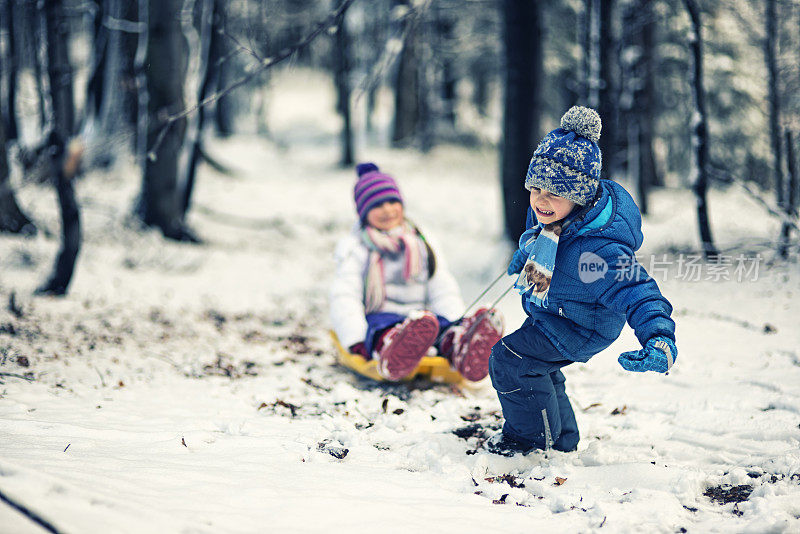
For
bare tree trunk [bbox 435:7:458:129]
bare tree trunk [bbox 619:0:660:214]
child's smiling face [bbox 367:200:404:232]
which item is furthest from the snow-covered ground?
bare tree trunk [bbox 435:7:458:129]

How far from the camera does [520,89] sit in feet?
24.8

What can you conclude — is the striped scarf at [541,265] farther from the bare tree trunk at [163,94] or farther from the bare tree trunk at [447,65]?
the bare tree trunk at [447,65]

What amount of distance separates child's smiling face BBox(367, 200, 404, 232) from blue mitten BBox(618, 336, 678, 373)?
2479 millimetres

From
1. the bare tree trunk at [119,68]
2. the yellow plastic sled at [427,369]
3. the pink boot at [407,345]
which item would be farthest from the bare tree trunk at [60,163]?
the bare tree trunk at [119,68]

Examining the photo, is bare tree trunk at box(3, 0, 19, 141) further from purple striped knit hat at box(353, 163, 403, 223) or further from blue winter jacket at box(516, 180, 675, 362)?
blue winter jacket at box(516, 180, 675, 362)

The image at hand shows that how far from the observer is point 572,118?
10.2 ft

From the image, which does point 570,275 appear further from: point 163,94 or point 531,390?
point 163,94

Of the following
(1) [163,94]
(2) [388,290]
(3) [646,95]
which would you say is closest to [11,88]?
(1) [163,94]

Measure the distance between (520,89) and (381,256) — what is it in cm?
377

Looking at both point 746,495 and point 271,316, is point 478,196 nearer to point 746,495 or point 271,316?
point 271,316

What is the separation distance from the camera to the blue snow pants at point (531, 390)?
322 centimetres

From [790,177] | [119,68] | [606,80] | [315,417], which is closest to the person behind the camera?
[315,417]

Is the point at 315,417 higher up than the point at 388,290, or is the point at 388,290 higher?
the point at 388,290

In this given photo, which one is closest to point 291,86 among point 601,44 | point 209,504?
point 601,44
